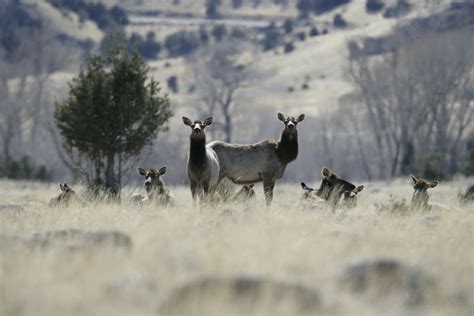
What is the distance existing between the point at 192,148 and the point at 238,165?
224 cm

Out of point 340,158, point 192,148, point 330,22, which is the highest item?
point 330,22

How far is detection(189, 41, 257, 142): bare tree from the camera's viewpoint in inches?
3024

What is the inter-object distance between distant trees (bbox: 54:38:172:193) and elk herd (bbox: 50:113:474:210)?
12.6ft

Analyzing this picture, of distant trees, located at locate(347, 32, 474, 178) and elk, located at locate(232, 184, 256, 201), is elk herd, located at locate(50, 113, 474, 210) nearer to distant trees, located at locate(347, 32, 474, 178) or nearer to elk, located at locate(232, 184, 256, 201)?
elk, located at locate(232, 184, 256, 201)

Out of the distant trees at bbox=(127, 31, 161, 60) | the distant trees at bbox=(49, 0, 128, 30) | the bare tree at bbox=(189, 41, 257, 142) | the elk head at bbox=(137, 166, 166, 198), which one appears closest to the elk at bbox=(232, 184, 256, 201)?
the elk head at bbox=(137, 166, 166, 198)

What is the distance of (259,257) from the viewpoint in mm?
10688

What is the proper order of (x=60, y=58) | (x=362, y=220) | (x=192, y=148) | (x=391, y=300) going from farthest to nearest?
(x=60, y=58), (x=192, y=148), (x=362, y=220), (x=391, y=300)

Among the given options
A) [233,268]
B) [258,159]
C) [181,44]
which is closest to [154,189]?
[258,159]

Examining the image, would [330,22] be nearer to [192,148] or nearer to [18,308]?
[192,148]

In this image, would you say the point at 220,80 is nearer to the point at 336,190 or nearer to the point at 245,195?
the point at 245,195

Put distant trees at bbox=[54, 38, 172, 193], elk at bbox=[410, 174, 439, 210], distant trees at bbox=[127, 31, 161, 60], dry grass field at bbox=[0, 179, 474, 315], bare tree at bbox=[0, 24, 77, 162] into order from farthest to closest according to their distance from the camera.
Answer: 1. distant trees at bbox=[127, 31, 161, 60]
2. bare tree at bbox=[0, 24, 77, 162]
3. distant trees at bbox=[54, 38, 172, 193]
4. elk at bbox=[410, 174, 439, 210]
5. dry grass field at bbox=[0, 179, 474, 315]

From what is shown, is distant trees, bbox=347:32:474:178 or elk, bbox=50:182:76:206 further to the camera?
distant trees, bbox=347:32:474:178

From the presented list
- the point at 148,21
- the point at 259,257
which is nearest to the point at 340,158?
the point at 259,257

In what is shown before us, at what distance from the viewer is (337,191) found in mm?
19328
